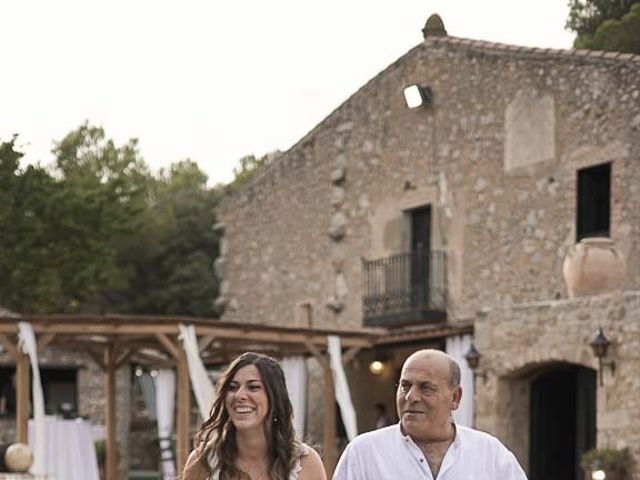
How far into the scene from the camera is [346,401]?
62.4 feet

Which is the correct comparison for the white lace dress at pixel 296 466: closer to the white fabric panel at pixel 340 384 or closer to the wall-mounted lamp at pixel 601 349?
the wall-mounted lamp at pixel 601 349

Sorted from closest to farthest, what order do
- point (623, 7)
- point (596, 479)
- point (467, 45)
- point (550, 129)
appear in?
point (596, 479) < point (550, 129) < point (467, 45) < point (623, 7)

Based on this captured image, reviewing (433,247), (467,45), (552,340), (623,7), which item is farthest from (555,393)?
(623,7)

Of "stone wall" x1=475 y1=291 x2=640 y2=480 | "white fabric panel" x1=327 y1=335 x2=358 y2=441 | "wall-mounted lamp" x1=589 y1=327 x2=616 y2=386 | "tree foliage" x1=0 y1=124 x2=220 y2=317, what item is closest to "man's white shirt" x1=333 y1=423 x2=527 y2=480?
"stone wall" x1=475 y1=291 x2=640 y2=480

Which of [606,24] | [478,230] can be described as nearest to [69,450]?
[478,230]

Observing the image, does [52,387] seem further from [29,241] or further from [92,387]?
[29,241]

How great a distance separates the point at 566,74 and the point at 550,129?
30.3 inches

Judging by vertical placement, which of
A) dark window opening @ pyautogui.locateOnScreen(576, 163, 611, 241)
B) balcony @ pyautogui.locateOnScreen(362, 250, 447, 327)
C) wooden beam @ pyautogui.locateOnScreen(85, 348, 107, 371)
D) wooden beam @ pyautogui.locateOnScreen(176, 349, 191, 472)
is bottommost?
wooden beam @ pyautogui.locateOnScreen(176, 349, 191, 472)

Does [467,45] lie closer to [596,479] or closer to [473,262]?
[473,262]

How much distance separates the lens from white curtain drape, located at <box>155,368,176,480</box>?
21.1 meters

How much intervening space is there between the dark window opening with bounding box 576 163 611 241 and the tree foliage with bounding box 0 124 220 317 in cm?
859

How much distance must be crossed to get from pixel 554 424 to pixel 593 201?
2979 millimetres

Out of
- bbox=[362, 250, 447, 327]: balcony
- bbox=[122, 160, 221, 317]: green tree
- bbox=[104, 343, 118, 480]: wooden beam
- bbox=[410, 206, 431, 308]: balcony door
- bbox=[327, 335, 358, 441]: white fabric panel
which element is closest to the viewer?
bbox=[327, 335, 358, 441]: white fabric panel

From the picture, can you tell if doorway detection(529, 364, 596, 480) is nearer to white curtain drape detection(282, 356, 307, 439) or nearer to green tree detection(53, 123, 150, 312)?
white curtain drape detection(282, 356, 307, 439)
